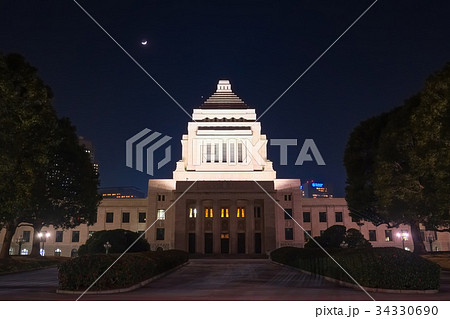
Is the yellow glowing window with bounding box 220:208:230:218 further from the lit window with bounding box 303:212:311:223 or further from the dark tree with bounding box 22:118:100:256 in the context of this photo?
the dark tree with bounding box 22:118:100:256

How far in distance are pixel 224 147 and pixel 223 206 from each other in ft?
47.8

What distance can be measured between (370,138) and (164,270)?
27154 millimetres

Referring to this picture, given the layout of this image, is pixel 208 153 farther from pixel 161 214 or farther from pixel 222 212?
pixel 222 212

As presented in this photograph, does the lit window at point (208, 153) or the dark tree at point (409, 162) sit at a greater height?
the lit window at point (208, 153)

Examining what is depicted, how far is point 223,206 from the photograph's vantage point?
63875mm

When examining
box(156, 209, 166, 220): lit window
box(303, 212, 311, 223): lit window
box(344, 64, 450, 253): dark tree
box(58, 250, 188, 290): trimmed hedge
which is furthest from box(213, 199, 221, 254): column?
box(58, 250, 188, 290): trimmed hedge

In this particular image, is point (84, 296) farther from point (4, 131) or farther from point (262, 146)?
point (262, 146)

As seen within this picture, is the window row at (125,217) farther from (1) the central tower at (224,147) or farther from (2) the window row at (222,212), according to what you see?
(2) the window row at (222,212)

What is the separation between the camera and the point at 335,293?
51.0 feet

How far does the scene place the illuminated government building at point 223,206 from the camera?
61.9 metres

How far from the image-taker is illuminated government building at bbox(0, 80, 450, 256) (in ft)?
203

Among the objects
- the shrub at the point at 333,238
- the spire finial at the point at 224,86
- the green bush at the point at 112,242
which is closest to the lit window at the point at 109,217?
the green bush at the point at 112,242

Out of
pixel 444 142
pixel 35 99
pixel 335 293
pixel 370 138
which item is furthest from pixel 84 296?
pixel 370 138

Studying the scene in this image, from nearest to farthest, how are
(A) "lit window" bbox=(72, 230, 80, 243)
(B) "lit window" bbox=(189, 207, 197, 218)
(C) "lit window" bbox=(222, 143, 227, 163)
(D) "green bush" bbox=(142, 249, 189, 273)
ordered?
(D) "green bush" bbox=(142, 249, 189, 273) → (B) "lit window" bbox=(189, 207, 197, 218) → (A) "lit window" bbox=(72, 230, 80, 243) → (C) "lit window" bbox=(222, 143, 227, 163)
